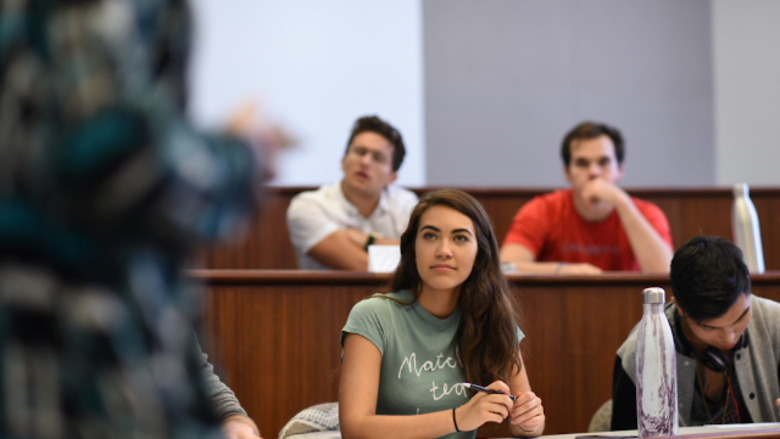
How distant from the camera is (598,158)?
10.1ft

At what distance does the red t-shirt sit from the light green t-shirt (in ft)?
4.04

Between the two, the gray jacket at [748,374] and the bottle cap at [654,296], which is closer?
the bottle cap at [654,296]

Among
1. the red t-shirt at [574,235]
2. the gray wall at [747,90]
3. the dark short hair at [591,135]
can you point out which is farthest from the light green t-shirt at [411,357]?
the gray wall at [747,90]

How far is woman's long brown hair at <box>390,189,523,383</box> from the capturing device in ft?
5.98

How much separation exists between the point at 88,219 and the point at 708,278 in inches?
57.2

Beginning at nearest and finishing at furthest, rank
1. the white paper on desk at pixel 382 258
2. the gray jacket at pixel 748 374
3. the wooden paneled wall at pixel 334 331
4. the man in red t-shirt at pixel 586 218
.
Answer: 1. the gray jacket at pixel 748 374
2. the wooden paneled wall at pixel 334 331
3. the white paper on desk at pixel 382 258
4. the man in red t-shirt at pixel 586 218

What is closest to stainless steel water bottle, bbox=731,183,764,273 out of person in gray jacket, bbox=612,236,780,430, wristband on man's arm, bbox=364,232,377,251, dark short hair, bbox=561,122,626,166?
person in gray jacket, bbox=612,236,780,430

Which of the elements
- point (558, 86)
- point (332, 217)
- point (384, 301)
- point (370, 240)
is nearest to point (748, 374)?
point (384, 301)

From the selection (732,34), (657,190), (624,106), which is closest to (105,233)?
(657,190)

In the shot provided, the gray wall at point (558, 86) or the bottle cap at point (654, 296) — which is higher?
the gray wall at point (558, 86)

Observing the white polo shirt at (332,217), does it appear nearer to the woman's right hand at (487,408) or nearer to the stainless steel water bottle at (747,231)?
the stainless steel water bottle at (747,231)

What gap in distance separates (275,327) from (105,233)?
1.61 meters

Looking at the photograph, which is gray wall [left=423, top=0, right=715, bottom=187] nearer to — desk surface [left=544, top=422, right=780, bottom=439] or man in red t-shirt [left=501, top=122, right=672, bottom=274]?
man in red t-shirt [left=501, top=122, right=672, bottom=274]

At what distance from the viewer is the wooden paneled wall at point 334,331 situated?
2191 mm
